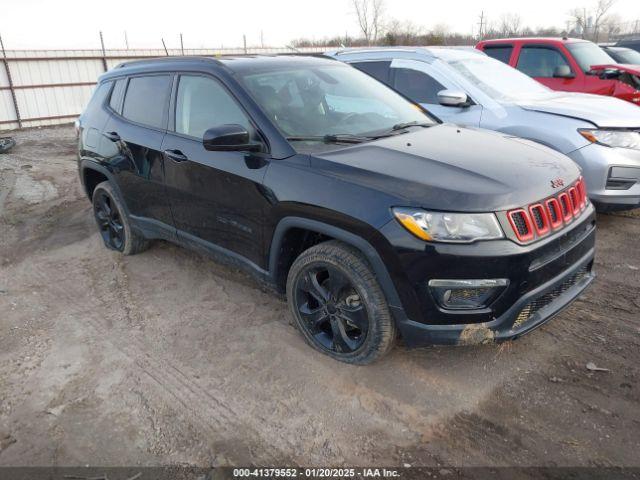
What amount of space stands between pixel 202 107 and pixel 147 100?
801 millimetres

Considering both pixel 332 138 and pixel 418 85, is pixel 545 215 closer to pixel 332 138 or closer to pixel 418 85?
pixel 332 138

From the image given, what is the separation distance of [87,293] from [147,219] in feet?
2.58

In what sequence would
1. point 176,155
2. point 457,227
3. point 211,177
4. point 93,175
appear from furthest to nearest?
1. point 93,175
2. point 176,155
3. point 211,177
4. point 457,227

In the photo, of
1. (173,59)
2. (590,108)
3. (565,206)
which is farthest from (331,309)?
(590,108)

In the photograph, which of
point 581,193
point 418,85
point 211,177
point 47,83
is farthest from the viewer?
point 47,83

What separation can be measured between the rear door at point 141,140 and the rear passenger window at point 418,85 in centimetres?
276

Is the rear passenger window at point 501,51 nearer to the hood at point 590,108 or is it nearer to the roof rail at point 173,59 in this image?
the hood at point 590,108

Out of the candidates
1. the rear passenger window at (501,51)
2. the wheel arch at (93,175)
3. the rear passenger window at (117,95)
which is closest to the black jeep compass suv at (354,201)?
the rear passenger window at (117,95)

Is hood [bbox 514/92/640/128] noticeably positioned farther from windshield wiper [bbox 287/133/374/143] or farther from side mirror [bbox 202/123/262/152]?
side mirror [bbox 202/123/262/152]

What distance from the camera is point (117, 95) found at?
4516 millimetres

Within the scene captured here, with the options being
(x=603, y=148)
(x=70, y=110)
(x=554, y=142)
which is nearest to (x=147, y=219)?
(x=554, y=142)

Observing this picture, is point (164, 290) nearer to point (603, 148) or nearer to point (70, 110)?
point (603, 148)

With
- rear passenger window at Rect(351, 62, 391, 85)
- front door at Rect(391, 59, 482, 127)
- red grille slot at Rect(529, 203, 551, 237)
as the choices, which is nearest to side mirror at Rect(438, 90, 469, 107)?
front door at Rect(391, 59, 482, 127)

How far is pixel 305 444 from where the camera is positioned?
2.48 meters
